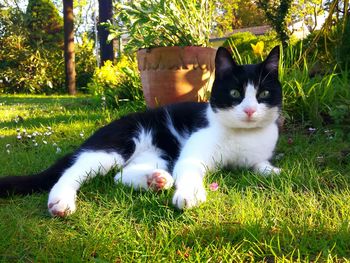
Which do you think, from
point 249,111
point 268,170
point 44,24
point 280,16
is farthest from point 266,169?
point 44,24

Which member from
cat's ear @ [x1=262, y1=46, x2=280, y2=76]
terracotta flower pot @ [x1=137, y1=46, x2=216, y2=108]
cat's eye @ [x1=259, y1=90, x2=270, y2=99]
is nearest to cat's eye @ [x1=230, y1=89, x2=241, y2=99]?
cat's eye @ [x1=259, y1=90, x2=270, y2=99]

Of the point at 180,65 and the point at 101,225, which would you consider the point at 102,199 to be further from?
the point at 180,65

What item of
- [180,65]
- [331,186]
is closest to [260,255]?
[331,186]

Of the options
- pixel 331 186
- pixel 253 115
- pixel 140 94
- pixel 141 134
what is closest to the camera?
pixel 331 186

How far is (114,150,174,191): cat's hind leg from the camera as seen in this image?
1.92 meters

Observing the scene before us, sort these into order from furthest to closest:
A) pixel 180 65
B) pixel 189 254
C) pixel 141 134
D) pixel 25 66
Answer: pixel 25 66
pixel 180 65
pixel 141 134
pixel 189 254

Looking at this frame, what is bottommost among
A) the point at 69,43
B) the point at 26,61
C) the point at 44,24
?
the point at 26,61

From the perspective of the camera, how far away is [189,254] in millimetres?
1352

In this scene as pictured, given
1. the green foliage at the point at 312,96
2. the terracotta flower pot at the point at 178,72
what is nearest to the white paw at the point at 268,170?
the green foliage at the point at 312,96

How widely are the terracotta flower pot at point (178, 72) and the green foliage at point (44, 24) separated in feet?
39.6

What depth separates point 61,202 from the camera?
1732 mm

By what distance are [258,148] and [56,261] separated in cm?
140

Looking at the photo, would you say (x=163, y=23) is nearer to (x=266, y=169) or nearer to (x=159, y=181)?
(x=266, y=169)

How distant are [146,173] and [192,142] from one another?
0.42 meters
